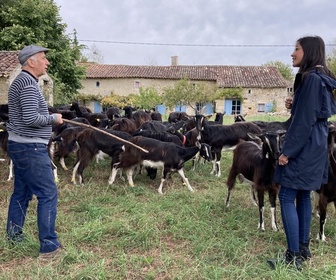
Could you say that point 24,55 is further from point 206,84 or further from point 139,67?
point 139,67

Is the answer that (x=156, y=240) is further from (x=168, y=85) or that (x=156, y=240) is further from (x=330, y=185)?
(x=168, y=85)

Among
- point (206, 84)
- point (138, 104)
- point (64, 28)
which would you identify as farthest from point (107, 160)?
point (206, 84)

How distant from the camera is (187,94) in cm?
3512

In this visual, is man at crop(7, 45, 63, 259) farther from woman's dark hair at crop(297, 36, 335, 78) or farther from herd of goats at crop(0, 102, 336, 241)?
woman's dark hair at crop(297, 36, 335, 78)

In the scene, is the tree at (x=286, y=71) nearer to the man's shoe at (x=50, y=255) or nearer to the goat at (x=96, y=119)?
the goat at (x=96, y=119)

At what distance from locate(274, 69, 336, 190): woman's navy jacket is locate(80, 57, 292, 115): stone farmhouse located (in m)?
34.4

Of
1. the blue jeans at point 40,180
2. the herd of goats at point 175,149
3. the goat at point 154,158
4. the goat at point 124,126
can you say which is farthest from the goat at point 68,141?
the blue jeans at point 40,180

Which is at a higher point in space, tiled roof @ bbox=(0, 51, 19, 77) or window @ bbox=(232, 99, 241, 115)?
tiled roof @ bbox=(0, 51, 19, 77)

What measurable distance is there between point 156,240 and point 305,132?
2143mm

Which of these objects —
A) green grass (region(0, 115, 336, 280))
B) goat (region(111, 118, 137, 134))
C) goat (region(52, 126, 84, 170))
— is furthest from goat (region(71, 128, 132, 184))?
goat (region(111, 118, 137, 134))

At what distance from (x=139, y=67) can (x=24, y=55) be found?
127ft

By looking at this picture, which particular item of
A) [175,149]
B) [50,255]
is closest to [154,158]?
[175,149]

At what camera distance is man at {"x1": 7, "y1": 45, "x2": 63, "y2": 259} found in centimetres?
338

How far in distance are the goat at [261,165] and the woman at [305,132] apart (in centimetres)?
89
